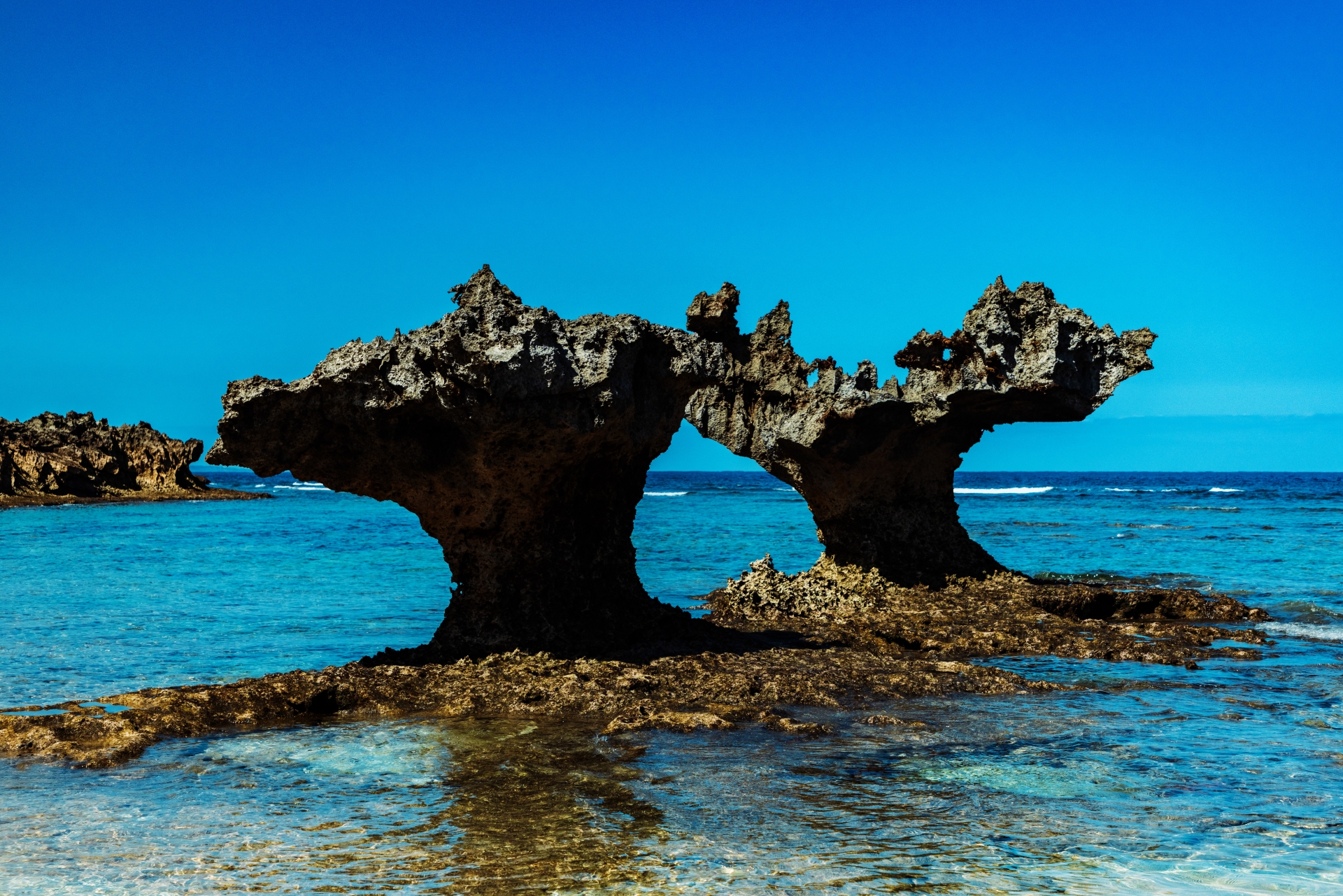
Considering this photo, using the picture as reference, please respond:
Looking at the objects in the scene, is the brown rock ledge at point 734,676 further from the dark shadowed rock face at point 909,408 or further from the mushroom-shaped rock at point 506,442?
the dark shadowed rock face at point 909,408

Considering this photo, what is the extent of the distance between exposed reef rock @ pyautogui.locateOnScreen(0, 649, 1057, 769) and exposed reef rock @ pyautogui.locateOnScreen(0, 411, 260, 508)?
3903 cm

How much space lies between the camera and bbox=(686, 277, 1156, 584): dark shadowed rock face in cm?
1321

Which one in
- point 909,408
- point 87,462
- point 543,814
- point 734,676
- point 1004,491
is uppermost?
point 909,408

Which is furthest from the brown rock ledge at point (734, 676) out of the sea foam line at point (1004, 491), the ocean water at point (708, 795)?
the sea foam line at point (1004, 491)

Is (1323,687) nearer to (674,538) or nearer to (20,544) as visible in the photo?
(674,538)

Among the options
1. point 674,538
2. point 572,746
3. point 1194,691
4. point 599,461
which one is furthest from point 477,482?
point 674,538

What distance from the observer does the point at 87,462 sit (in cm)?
4759

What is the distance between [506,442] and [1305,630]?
9.69m

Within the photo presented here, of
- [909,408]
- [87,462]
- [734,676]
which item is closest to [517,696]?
[734,676]

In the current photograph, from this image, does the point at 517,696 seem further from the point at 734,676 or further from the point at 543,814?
the point at 543,814

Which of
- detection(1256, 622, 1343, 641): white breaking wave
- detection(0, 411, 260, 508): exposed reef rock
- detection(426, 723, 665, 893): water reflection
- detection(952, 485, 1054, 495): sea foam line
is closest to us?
detection(426, 723, 665, 893): water reflection

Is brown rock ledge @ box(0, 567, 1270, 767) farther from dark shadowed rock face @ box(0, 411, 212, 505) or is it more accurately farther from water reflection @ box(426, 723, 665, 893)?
dark shadowed rock face @ box(0, 411, 212, 505)

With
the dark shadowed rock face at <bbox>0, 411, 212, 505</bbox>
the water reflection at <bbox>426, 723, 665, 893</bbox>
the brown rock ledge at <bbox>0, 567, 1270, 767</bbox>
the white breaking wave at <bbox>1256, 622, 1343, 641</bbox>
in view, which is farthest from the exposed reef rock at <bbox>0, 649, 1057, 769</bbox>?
the dark shadowed rock face at <bbox>0, 411, 212, 505</bbox>

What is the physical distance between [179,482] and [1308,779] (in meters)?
55.3
